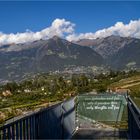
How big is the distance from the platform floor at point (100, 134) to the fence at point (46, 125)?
248mm

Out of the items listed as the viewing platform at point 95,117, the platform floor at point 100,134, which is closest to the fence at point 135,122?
the viewing platform at point 95,117

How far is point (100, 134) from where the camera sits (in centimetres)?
1014

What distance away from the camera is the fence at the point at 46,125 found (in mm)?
5093

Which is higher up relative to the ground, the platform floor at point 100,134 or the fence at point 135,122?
the fence at point 135,122

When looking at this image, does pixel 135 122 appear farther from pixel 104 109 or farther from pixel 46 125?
pixel 104 109

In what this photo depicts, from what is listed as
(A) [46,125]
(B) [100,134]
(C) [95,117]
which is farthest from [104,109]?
(A) [46,125]

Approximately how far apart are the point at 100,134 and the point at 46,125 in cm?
315

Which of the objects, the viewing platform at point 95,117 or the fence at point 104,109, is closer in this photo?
the viewing platform at point 95,117

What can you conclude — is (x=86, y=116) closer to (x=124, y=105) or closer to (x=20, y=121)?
(x=124, y=105)

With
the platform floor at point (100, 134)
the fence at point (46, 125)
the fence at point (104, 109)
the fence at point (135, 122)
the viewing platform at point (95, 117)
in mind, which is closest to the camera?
the fence at point (46, 125)

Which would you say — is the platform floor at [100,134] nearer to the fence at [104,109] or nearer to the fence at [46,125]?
the fence at [46,125]

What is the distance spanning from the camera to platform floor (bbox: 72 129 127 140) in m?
9.80

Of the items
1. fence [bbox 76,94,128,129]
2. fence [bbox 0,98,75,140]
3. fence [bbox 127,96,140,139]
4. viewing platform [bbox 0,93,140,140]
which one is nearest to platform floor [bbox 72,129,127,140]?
viewing platform [bbox 0,93,140,140]

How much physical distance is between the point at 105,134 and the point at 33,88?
170 m
